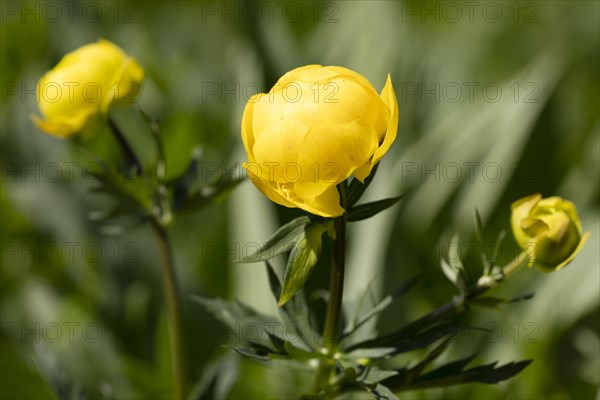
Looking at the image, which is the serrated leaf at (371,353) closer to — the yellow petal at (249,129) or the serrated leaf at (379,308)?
the serrated leaf at (379,308)

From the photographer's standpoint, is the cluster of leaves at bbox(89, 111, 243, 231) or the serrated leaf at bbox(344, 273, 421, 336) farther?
the cluster of leaves at bbox(89, 111, 243, 231)

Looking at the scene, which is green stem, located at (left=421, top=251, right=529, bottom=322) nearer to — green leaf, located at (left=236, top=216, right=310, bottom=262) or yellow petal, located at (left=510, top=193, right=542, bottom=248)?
yellow petal, located at (left=510, top=193, right=542, bottom=248)

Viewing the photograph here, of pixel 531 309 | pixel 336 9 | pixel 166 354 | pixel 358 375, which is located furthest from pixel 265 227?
pixel 336 9

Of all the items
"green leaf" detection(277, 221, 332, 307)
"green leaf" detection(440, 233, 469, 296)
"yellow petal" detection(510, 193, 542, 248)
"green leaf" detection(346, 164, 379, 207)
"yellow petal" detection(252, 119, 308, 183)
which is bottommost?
"green leaf" detection(440, 233, 469, 296)

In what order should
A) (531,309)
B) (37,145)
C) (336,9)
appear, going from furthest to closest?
(336,9) < (37,145) < (531,309)

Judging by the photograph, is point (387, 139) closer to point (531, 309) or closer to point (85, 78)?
point (85, 78)

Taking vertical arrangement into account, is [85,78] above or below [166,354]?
above

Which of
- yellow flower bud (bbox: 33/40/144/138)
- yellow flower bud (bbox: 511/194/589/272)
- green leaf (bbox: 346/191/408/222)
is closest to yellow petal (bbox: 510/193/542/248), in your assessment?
yellow flower bud (bbox: 511/194/589/272)
